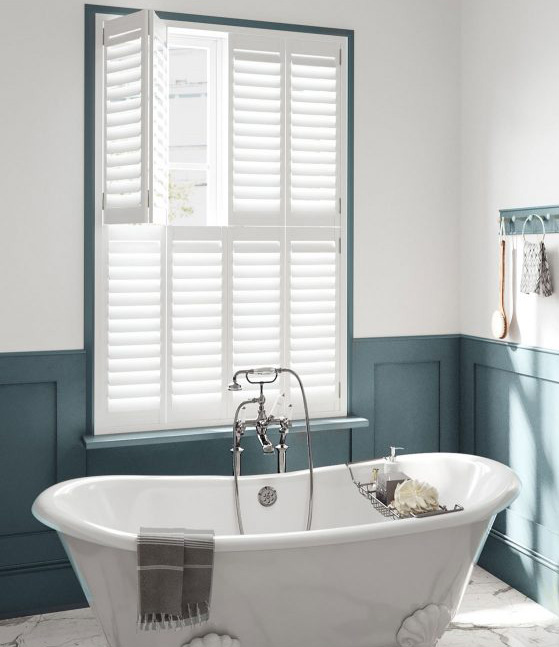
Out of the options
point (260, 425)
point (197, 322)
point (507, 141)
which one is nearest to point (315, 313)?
point (197, 322)

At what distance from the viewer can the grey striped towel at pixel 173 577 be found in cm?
227

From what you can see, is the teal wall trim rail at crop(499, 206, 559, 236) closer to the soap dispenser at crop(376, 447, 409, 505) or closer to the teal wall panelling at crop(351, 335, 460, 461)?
the teal wall panelling at crop(351, 335, 460, 461)

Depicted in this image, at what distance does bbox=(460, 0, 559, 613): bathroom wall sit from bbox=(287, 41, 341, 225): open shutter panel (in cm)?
67

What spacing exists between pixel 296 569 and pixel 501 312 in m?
1.57

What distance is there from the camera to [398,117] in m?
3.61

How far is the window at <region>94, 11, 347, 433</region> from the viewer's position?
3.17 m

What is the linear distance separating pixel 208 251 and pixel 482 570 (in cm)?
191

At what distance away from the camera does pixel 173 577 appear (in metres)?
2.28

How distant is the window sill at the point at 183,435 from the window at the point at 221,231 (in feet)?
0.16

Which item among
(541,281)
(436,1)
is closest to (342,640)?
(541,281)

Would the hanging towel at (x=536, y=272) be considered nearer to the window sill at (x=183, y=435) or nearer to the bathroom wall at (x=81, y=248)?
the bathroom wall at (x=81, y=248)

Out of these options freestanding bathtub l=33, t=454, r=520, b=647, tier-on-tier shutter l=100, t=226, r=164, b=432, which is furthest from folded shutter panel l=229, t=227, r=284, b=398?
freestanding bathtub l=33, t=454, r=520, b=647

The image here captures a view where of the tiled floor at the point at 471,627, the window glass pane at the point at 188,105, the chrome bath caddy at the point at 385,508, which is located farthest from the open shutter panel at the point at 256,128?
the tiled floor at the point at 471,627

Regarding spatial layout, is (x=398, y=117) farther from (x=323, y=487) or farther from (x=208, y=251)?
(x=323, y=487)
